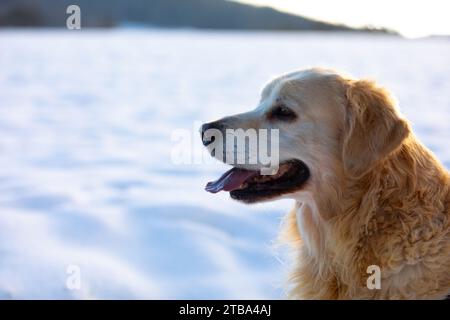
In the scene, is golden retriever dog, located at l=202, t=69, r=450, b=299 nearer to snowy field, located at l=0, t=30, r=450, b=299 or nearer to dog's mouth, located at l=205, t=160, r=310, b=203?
dog's mouth, located at l=205, t=160, r=310, b=203

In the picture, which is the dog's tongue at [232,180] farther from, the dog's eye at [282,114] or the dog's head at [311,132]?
the dog's eye at [282,114]

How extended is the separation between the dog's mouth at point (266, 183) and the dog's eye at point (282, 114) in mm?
238

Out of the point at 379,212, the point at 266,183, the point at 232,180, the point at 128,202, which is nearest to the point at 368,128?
the point at 379,212

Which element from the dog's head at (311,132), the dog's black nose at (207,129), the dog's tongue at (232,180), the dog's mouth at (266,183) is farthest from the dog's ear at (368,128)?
the dog's black nose at (207,129)

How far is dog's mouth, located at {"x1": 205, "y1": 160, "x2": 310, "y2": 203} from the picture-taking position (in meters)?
2.85

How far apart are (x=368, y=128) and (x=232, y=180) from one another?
75 cm

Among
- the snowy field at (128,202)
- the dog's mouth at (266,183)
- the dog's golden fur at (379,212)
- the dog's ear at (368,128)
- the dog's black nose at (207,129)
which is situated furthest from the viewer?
the snowy field at (128,202)

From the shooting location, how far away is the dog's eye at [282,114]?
2.92 m

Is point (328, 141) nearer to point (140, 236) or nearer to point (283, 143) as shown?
point (283, 143)

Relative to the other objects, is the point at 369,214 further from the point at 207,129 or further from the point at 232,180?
the point at 207,129

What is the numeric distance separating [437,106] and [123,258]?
7106mm

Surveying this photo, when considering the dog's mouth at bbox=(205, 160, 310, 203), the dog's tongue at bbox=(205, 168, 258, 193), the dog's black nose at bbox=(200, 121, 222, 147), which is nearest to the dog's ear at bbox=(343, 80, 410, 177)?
the dog's mouth at bbox=(205, 160, 310, 203)

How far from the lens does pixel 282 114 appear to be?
296cm

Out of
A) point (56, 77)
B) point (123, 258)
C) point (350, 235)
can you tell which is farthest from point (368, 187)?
point (56, 77)
